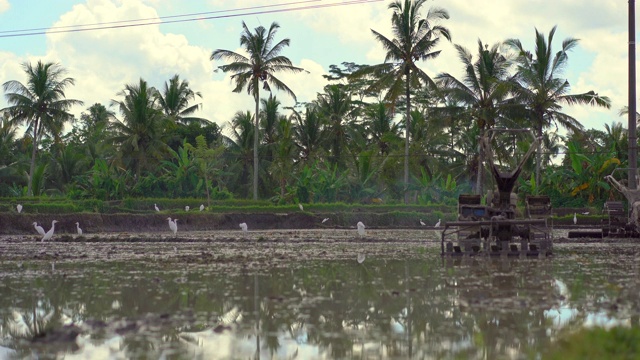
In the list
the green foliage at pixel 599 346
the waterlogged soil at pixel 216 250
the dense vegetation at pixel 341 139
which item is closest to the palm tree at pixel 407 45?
the dense vegetation at pixel 341 139

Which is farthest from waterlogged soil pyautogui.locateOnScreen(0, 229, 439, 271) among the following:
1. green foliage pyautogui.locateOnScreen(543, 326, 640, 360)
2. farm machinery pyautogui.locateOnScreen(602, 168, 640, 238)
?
green foliage pyautogui.locateOnScreen(543, 326, 640, 360)

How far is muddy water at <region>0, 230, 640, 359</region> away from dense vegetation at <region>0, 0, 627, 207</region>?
20258 millimetres

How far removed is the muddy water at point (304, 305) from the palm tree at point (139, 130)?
2808cm

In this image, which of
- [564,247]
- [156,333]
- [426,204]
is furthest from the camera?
[426,204]

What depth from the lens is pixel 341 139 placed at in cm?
4716

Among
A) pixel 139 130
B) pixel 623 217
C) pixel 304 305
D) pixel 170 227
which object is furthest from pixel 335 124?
pixel 304 305

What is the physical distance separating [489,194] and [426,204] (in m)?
20.5

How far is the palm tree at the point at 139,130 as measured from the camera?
4275 cm

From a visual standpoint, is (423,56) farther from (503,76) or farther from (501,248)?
(501,248)

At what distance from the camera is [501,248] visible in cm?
1574

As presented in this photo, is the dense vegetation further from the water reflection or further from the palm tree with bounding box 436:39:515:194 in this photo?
the water reflection

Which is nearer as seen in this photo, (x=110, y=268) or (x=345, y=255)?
(x=110, y=268)

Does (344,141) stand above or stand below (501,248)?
above

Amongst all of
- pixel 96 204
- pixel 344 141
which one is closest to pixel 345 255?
pixel 96 204
